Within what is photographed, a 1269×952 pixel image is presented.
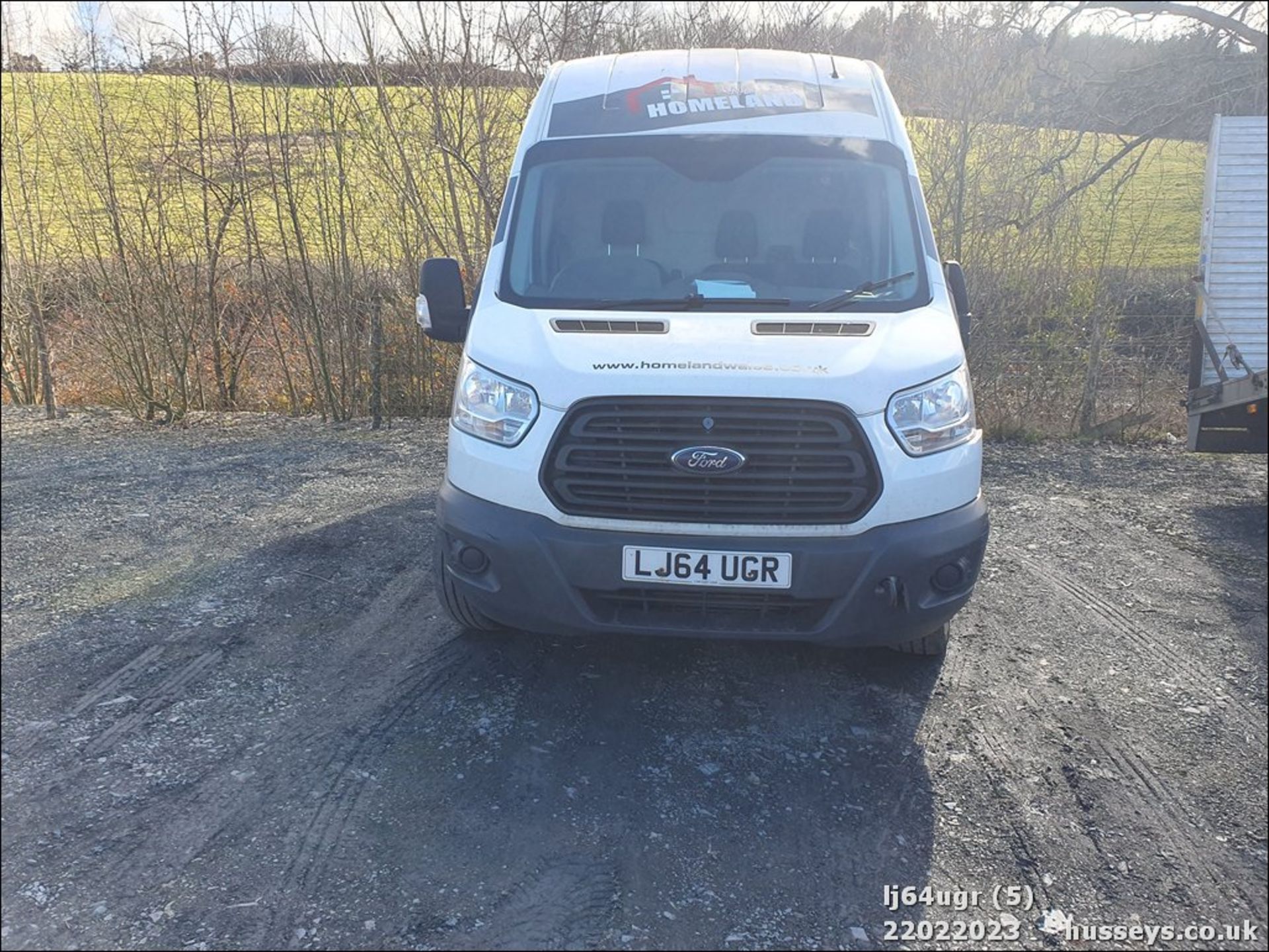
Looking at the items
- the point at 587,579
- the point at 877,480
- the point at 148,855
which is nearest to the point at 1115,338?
the point at 877,480

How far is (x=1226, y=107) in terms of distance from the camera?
9.11 m

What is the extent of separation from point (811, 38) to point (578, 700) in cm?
785

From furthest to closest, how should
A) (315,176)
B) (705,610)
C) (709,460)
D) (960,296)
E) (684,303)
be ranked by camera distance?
(315,176)
(960,296)
(684,303)
(705,610)
(709,460)

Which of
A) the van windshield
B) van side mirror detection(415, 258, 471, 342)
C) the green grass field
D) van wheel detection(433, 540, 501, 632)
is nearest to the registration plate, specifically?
van wheel detection(433, 540, 501, 632)

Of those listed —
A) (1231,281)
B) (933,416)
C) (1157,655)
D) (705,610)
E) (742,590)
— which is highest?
(1231,281)

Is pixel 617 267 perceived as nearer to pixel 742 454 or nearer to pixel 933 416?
pixel 742 454

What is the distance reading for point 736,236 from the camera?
4.59 metres

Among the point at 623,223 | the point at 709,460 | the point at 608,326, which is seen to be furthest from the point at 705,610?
the point at 623,223

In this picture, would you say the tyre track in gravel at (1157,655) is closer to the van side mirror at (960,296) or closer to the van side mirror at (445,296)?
the van side mirror at (960,296)

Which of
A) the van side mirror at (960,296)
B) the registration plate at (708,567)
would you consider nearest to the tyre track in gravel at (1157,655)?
the van side mirror at (960,296)

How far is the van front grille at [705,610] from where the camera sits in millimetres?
3631

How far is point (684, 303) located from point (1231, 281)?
5.41 m

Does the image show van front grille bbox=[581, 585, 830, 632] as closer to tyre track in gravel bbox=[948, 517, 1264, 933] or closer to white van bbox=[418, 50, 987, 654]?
white van bbox=[418, 50, 987, 654]

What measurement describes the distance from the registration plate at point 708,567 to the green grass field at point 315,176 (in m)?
6.65
